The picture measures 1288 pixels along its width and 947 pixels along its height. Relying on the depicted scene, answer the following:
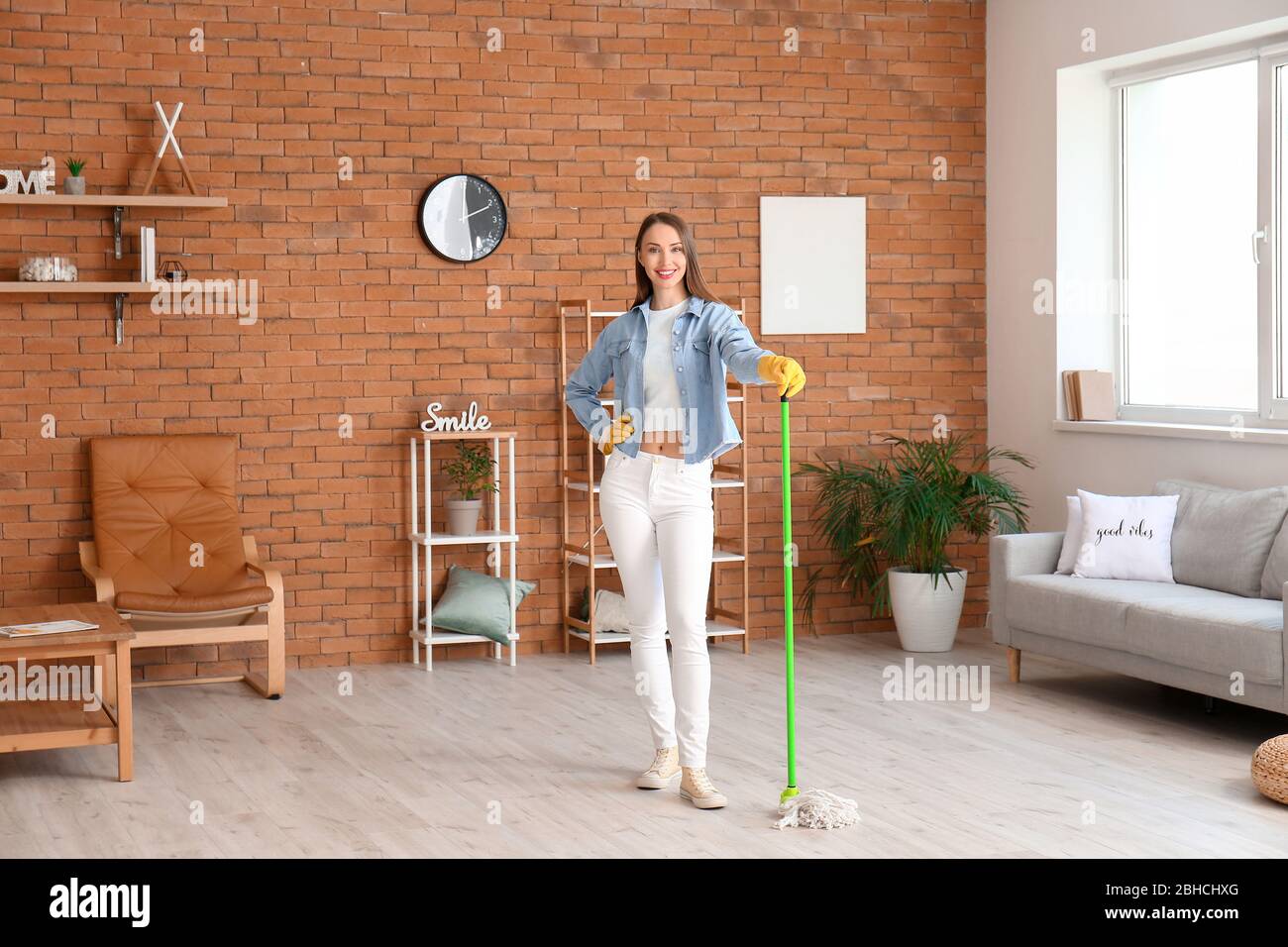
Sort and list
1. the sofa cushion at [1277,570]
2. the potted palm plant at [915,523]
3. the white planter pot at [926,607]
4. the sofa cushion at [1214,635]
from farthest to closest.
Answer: the white planter pot at [926,607] → the potted palm plant at [915,523] → the sofa cushion at [1277,570] → the sofa cushion at [1214,635]

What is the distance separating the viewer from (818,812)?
3.89m

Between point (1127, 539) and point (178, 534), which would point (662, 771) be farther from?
point (178, 534)

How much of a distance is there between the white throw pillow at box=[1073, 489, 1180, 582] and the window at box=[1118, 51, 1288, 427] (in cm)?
69

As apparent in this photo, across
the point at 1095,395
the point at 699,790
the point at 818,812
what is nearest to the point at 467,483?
the point at 699,790

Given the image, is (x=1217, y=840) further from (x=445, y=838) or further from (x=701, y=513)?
(x=445, y=838)

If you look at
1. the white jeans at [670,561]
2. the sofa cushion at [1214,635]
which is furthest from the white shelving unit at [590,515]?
the white jeans at [670,561]

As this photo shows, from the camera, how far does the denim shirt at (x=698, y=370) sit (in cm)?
402

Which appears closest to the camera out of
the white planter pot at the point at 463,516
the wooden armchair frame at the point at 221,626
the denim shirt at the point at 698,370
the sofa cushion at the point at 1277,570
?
the denim shirt at the point at 698,370

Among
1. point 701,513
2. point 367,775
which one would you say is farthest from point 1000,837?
point 367,775

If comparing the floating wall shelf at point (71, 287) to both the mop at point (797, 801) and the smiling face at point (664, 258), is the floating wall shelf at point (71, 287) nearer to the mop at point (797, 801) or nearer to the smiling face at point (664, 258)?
the smiling face at point (664, 258)

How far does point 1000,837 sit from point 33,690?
333 cm

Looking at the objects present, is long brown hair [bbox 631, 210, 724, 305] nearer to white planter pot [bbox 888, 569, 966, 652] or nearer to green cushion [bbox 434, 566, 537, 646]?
green cushion [bbox 434, 566, 537, 646]

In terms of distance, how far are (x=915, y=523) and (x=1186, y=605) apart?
1.59 m

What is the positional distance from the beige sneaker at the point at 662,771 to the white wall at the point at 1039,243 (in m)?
2.90
